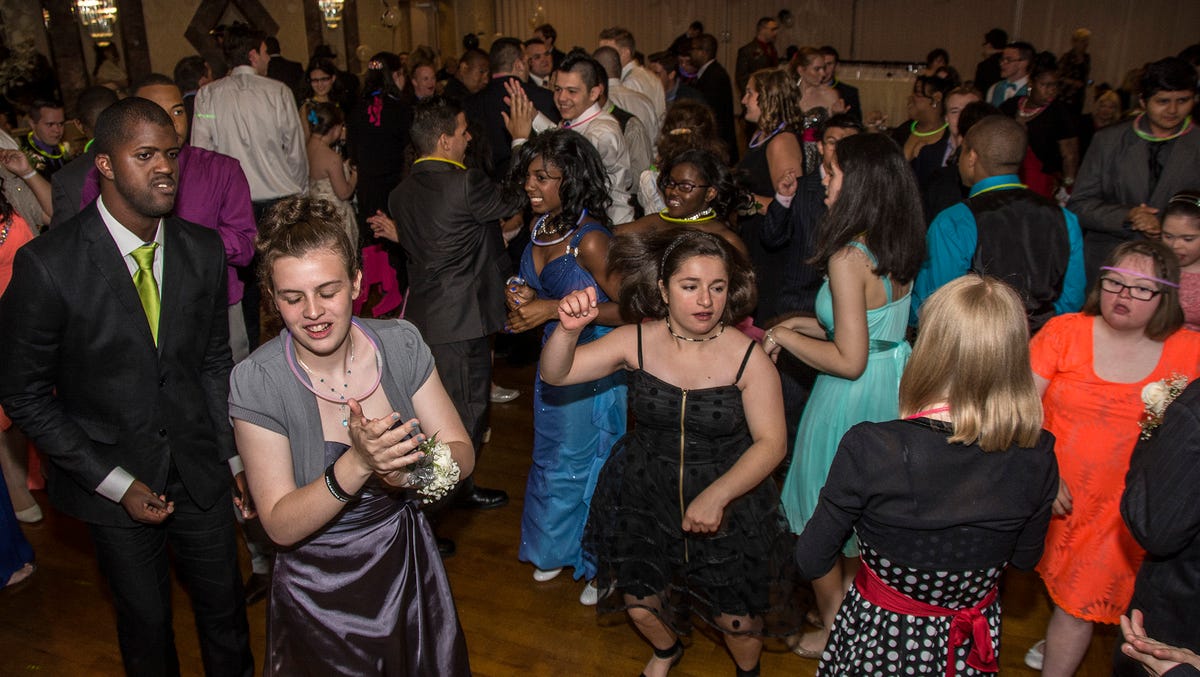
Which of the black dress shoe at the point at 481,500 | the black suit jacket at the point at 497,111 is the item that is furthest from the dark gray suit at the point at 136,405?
the black suit jacket at the point at 497,111

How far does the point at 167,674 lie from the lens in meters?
2.25

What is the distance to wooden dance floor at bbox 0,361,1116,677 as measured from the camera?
2.79 meters

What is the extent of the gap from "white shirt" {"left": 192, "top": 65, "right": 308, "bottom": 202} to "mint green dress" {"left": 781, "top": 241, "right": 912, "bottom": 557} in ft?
11.4

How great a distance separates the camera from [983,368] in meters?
1.66

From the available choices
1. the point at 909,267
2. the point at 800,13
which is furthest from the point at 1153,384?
the point at 800,13

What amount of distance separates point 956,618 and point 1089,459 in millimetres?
833

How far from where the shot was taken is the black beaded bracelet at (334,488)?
5.20 feet

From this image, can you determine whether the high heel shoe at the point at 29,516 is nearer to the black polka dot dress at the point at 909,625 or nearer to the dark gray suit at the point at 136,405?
the dark gray suit at the point at 136,405

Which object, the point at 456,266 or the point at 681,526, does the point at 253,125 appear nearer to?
the point at 456,266

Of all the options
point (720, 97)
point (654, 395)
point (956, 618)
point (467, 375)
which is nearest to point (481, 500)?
point (467, 375)

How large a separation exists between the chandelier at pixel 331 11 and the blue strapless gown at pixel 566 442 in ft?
34.8

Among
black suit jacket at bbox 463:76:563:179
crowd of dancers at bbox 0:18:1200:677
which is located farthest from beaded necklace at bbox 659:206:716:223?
black suit jacket at bbox 463:76:563:179

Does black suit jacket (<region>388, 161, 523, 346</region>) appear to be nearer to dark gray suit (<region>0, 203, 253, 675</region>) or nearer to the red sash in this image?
dark gray suit (<region>0, 203, 253, 675</region>)

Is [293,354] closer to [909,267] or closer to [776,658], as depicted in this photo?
[909,267]
